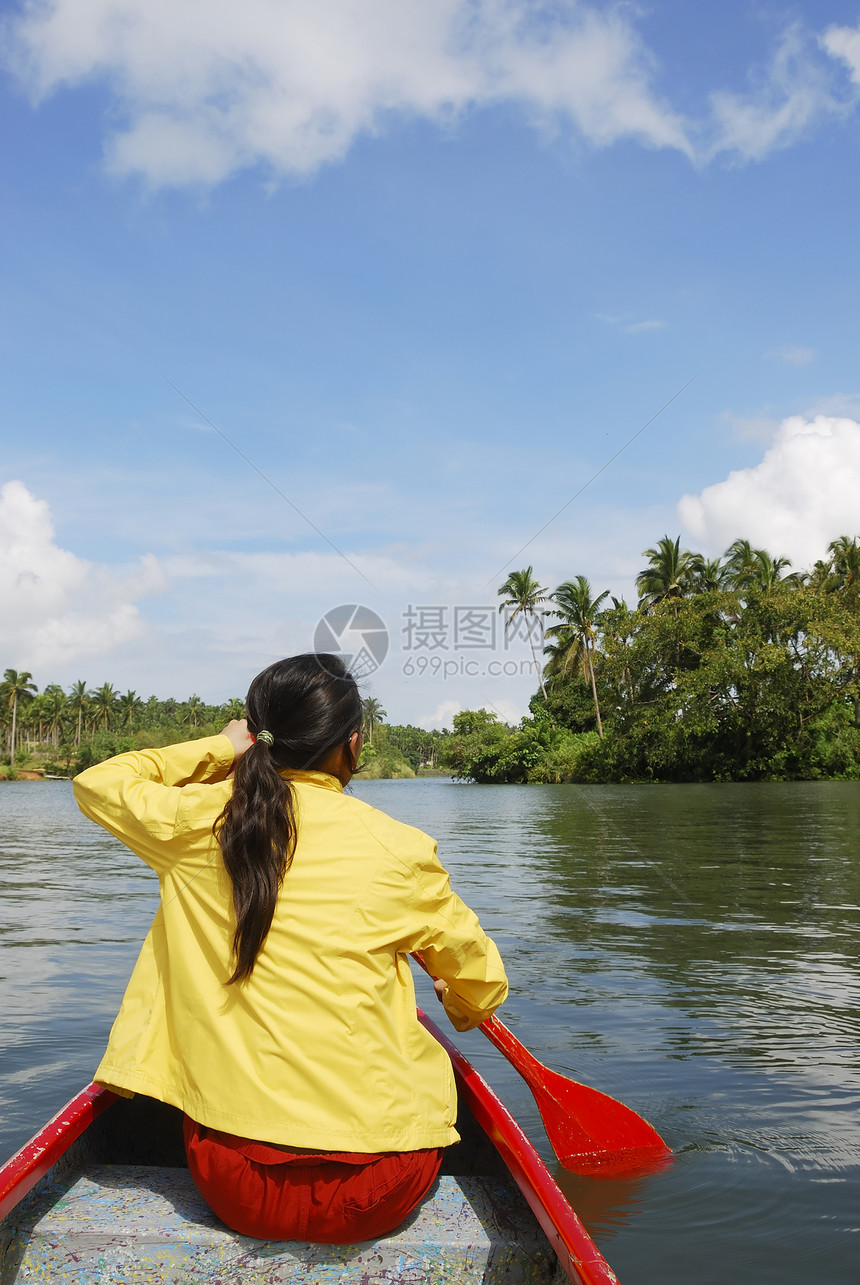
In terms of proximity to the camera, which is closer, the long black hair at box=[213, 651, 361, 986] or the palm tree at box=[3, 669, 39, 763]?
the long black hair at box=[213, 651, 361, 986]

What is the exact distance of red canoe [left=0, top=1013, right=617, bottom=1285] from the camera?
1784 millimetres

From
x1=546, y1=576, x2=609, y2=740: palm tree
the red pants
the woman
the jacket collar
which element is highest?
x1=546, y1=576, x2=609, y2=740: palm tree

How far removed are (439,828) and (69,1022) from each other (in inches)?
544

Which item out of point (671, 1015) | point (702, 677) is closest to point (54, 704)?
point (702, 677)

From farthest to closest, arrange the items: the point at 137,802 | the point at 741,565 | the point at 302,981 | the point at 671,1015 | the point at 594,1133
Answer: the point at 741,565
the point at 671,1015
the point at 594,1133
the point at 137,802
the point at 302,981

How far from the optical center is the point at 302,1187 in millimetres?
1707

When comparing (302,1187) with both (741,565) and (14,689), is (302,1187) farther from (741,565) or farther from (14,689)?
(14,689)

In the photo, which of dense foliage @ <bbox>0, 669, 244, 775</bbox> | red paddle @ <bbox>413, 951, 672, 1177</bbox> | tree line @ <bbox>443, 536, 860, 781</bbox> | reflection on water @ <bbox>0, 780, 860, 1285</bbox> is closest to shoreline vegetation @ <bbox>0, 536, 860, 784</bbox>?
tree line @ <bbox>443, 536, 860, 781</bbox>

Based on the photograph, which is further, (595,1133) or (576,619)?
(576,619)

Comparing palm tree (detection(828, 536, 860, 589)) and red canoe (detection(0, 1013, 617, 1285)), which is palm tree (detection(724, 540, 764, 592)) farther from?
red canoe (detection(0, 1013, 617, 1285))

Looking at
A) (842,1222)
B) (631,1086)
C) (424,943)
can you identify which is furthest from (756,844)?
(424,943)

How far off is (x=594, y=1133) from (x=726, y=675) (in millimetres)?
29849

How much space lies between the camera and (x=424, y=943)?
6.00 ft

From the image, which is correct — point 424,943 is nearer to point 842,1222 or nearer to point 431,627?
point 842,1222
